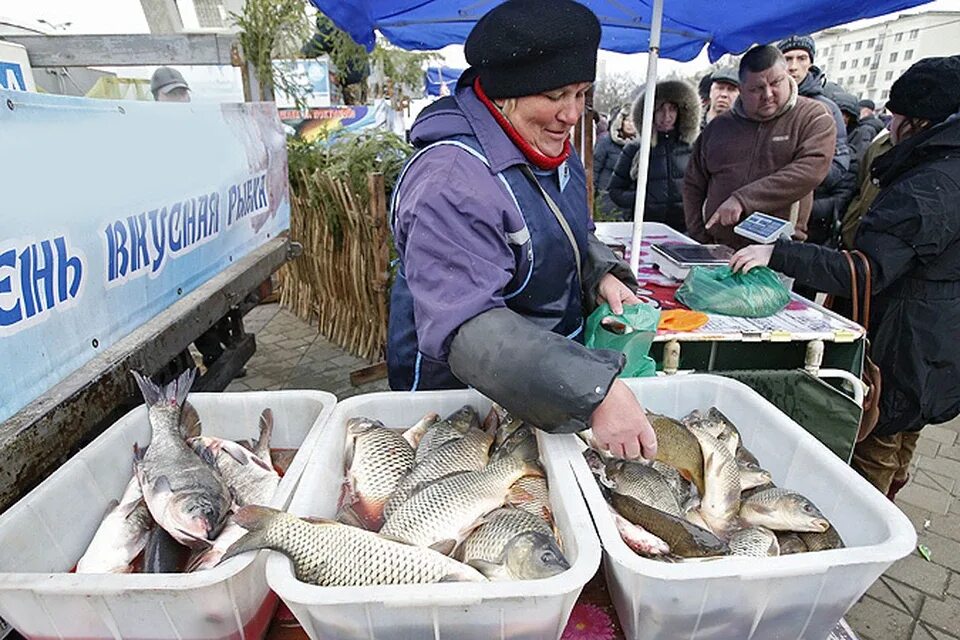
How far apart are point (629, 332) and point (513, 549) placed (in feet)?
3.44

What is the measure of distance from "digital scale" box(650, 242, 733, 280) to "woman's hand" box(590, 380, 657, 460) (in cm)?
186

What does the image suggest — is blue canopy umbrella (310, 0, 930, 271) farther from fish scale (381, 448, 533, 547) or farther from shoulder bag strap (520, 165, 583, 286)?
fish scale (381, 448, 533, 547)

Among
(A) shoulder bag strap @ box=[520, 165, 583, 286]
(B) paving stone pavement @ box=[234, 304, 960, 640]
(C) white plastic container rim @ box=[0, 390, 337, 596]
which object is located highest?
(A) shoulder bag strap @ box=[520, 165, 583, 286]

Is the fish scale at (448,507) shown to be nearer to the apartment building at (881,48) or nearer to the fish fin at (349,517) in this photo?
the fish fin at (349,517)

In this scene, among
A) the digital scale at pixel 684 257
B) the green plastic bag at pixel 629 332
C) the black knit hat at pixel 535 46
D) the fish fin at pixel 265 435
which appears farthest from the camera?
the digital scale at pixel 684 257

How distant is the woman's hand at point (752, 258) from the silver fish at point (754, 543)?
1586 millimetres

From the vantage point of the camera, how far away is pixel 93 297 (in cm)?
171

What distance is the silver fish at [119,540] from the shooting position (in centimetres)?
116

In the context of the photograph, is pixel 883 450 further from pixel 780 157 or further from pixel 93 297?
pixel 93 297

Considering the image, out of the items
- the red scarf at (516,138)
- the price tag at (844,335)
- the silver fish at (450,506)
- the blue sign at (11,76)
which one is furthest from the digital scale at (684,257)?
the blue sign at (11,76)

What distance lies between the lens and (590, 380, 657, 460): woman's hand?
1204 millimetres

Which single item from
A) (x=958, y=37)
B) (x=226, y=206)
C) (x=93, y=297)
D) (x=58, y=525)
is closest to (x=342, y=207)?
(x=226, y=206)

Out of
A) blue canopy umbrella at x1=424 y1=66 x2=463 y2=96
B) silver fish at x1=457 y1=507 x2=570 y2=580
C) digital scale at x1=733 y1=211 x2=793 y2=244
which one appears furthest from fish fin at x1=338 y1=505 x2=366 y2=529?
blue canopy umbrella at x1=424 y1=66 x2=463 y2=96

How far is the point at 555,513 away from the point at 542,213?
0.79m
